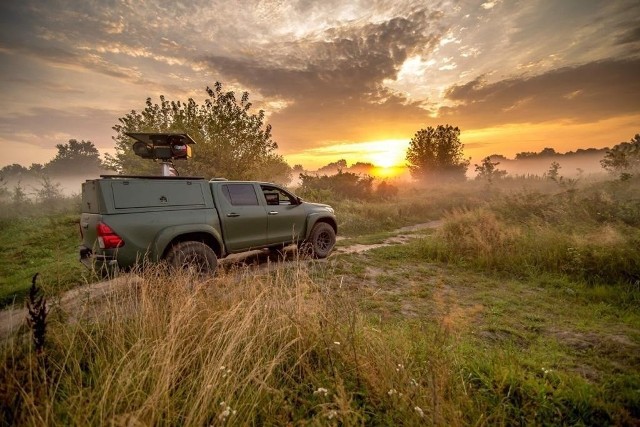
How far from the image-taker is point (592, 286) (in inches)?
231

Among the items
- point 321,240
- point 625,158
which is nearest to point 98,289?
point 321,240

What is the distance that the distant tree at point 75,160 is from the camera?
6062 centimetres

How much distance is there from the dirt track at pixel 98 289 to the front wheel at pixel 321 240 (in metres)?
0.87

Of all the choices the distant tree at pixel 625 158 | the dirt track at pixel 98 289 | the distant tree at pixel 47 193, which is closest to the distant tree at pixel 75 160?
the distant tree at pixel 47 193

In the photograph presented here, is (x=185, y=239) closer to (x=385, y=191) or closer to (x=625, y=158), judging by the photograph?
(x=385, y=191)

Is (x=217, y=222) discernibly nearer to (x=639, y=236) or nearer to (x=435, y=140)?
(x=639, y=236)

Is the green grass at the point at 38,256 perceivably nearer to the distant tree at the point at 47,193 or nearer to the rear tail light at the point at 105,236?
the rear tail light at the point at 105,236

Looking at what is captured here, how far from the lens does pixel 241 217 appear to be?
6.38 m

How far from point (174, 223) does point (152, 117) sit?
14353 mm

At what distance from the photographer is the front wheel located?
7883 mm

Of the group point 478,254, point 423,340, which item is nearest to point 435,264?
point 478,254

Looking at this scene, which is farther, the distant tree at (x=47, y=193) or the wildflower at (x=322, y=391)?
the distant tree at (x=47, y=193)

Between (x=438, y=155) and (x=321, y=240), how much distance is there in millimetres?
32706

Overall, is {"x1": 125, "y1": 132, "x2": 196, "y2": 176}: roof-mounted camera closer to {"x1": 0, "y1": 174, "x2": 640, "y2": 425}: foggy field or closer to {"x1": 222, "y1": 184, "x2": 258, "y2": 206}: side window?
{"x1": 222, "y1": 184, "x2": 258, "y2": 206}: side window
